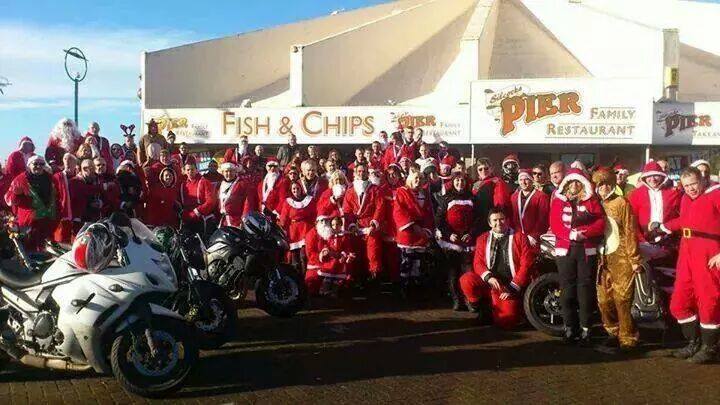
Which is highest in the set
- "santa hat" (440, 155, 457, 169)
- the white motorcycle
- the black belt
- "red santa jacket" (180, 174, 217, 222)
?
"santa hat" (440, 155, 457, 169)

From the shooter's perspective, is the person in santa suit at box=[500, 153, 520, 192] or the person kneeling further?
the person in santa suit at box=[500, 153, 520, 192]

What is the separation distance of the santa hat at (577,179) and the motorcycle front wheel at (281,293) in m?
3.06

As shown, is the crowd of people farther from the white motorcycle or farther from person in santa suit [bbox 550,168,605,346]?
the white motorcycle

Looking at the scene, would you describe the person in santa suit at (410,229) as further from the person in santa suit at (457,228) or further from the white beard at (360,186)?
the white beard at (360,186)

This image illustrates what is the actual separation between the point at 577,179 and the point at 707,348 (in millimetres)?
1915

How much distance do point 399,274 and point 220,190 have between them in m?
2.90

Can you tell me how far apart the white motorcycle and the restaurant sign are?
54.6 feet

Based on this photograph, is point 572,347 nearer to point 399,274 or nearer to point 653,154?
point 399,274

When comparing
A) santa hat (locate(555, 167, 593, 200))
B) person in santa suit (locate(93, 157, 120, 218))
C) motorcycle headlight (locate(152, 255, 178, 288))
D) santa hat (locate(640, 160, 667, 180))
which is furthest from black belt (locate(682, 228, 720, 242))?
person in santa suit (locate(93, 157, 120, 218))

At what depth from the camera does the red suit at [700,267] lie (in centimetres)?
672

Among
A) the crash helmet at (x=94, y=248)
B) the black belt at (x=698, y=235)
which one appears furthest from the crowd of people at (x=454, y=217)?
the crash helmet at (x=94, y=248)

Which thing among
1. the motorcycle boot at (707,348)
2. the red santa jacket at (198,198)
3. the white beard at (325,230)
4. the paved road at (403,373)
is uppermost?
the red santa jacket at (198,198)

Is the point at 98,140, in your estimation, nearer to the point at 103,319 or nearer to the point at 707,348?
the point at 103,319

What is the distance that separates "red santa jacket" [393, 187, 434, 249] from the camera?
977 cm
